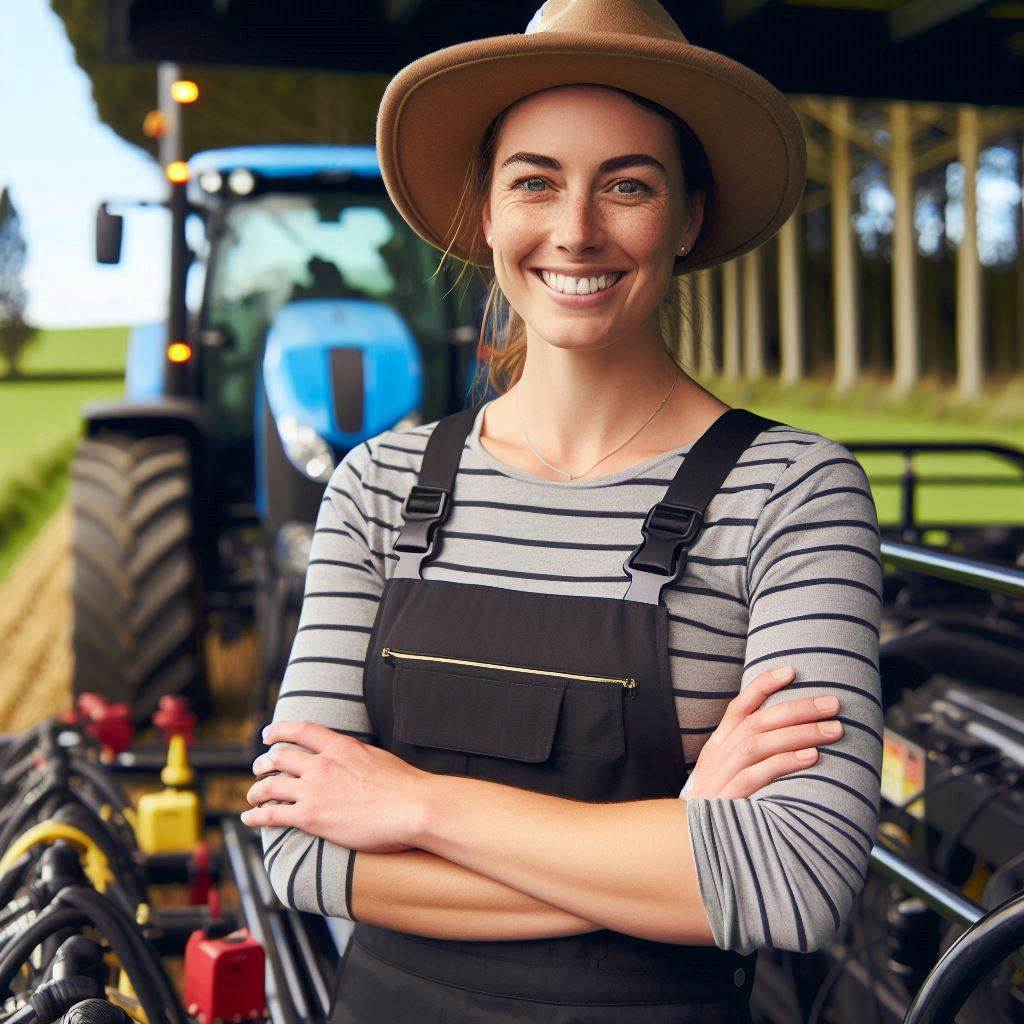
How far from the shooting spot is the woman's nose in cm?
157

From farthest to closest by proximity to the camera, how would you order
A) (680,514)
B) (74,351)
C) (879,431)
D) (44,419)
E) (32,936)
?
(74,351), (44,419), (879,431), (32,936), (680,514)

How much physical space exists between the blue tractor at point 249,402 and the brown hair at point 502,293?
2789mm

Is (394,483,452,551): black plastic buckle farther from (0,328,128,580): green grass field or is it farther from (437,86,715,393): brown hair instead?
(0,328,128,580): green grass field

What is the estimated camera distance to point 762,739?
145cm

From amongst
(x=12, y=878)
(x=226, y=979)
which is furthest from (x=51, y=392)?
(x=226, y=979)

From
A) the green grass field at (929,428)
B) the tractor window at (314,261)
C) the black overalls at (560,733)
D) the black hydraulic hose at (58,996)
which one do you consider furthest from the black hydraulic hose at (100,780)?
the green grass field at (929,428)

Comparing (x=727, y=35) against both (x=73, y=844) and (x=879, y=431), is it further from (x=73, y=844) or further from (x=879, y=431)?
(x=879, y=431)

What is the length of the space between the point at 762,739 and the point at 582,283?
1.74ft

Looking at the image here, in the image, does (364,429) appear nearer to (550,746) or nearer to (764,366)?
(550,746)

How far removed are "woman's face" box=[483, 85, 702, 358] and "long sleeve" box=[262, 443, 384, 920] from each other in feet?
1.11

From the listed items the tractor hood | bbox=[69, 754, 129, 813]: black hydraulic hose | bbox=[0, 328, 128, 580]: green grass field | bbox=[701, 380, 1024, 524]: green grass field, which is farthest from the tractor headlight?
bbox=[701, 380, 1024, 524]: green grass field

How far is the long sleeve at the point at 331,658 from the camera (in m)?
1.58

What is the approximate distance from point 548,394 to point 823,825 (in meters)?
0.60

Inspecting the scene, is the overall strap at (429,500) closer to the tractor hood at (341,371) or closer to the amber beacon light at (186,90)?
the amber beacon light at (186,90)
